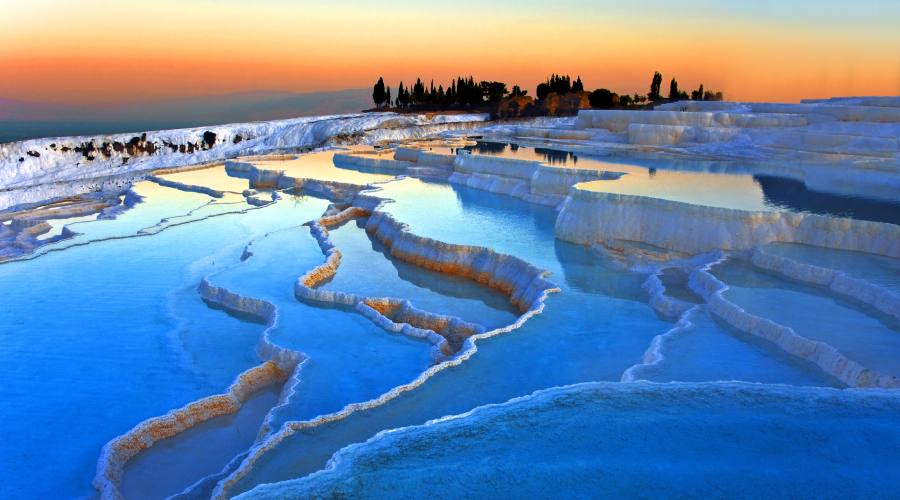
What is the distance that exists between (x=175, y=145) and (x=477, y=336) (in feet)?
88.8

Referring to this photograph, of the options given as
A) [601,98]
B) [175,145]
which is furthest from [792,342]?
[601,98]

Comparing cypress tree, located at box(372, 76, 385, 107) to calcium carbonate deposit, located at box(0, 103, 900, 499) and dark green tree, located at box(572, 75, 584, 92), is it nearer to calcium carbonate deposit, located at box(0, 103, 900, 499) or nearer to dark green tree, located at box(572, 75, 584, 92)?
dark green tree, located at box(572, 75, 584, 92)

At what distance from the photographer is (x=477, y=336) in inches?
316

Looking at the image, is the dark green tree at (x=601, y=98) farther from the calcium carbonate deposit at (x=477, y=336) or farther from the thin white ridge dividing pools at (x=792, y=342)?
the thin white ridge dividing pools at (x=792, y=342)

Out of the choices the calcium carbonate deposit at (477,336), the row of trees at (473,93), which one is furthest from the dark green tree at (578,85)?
the calcium carbonate deposit at (477,336)

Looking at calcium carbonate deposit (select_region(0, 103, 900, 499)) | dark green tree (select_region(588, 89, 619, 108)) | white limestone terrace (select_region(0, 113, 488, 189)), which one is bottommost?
calcium carbonate deposit (select_region(0, 103, 900, 499))

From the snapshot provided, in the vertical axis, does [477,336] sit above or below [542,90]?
below

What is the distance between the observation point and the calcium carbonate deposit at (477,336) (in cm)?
456

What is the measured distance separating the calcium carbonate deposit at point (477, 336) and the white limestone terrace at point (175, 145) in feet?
28.2

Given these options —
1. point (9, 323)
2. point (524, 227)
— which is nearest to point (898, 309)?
point (524, 227)

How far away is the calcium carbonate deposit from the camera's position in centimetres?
456

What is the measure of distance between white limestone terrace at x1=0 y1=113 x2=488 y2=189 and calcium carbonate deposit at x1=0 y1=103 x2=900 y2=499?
Result: 28.2 feet

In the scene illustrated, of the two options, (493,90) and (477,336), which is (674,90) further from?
(477,336)

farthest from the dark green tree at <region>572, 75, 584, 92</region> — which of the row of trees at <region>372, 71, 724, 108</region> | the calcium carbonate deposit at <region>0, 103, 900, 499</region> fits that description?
→ the calcium carbonate deposit at <region>0, 103, 900, 499</region>
